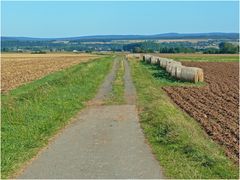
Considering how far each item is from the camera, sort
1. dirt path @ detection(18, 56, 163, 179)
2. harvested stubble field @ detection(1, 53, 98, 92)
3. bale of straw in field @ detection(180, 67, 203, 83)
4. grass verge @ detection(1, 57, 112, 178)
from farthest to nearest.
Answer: harvested stubble field @ detection(1, 53, 98, 92)
bale of straw in field @ detection(180, 67, 203, 83)
grass verge @ detection(1, 57, 112, 178)
dirt path @ detection(18, 56, 163, 179)

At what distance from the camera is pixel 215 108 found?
18.0 meters

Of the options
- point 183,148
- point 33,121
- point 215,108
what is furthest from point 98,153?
point 215,108

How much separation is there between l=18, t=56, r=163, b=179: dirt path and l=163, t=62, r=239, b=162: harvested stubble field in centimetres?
196

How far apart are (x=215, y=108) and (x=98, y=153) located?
848cm

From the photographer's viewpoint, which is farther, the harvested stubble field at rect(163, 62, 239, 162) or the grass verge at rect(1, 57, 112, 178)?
the harvested stubble field at rect(163, 62, 239, 162)

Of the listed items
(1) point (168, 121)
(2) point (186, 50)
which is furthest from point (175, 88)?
(2) point (186, 50)

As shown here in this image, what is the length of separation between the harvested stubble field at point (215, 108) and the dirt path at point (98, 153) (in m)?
1.96

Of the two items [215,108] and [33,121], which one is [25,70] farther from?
[33,121]

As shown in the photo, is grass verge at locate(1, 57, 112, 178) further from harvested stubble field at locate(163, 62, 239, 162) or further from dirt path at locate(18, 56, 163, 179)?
harvested stubble field at locate(163, 62, 239, 162)

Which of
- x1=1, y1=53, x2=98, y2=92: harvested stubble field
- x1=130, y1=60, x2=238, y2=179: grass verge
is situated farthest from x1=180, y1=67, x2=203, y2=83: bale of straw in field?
x1=130, y1=60, x2=238, y2=179: grass verge

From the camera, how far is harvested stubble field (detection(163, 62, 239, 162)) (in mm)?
12377

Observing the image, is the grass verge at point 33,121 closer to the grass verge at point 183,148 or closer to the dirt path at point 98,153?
the dirt path at point 98,153

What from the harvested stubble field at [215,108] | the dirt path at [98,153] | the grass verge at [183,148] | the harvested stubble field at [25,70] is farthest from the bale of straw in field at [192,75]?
the dirt path at [98,153]

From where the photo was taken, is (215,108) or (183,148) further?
(215,108)
